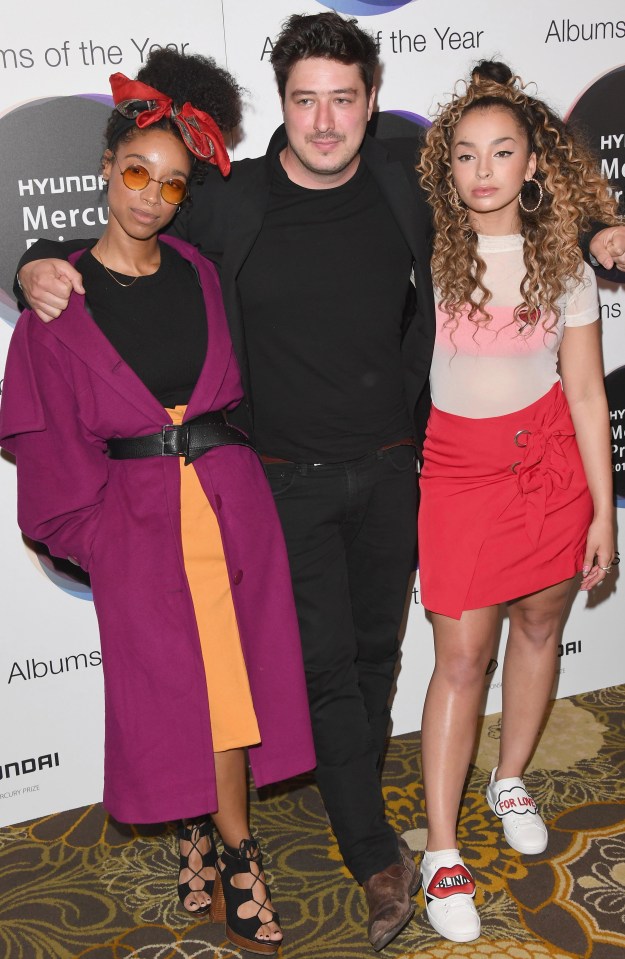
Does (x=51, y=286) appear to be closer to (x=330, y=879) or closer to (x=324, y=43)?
(x=324, y=43)

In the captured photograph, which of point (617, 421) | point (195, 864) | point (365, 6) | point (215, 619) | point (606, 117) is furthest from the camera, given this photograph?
point (617, 421)

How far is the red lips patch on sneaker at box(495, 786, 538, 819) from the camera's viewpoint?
2820 millimetres

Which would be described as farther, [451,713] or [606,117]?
[606,117]

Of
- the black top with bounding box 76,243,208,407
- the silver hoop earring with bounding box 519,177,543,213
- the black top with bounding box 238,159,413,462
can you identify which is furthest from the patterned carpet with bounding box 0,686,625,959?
the silver hoop earring with bounding box 519,177,543,213

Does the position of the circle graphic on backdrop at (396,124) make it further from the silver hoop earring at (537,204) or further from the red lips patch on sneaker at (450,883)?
the red lips patch on sneaker at (450,883)

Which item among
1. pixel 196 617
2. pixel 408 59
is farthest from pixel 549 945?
pixel 408 59

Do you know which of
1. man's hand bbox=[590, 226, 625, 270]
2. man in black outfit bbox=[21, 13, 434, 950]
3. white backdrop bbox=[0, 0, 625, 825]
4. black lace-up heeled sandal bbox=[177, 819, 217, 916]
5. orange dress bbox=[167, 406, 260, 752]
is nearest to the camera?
orange dress bbox=[167, 406, 260, 752]

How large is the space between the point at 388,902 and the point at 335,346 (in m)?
1.34

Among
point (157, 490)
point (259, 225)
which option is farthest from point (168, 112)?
point (157, 490)

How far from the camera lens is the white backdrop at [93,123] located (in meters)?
2.74

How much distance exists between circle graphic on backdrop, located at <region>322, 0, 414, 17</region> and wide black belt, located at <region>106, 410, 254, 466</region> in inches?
54.7

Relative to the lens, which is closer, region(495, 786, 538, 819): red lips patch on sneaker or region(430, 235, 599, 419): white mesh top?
region(430, 235, 599, 419): white mesh top

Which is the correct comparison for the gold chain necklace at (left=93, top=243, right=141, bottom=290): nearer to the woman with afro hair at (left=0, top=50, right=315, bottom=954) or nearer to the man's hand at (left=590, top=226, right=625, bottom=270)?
the woman with afro hair at (left=0, top=50, right=315, bottom=954)

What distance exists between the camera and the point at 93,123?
279cm
